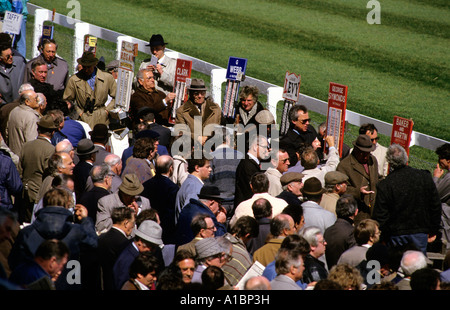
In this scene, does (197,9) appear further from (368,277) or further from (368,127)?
(368,277)

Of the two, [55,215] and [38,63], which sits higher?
[38,63]

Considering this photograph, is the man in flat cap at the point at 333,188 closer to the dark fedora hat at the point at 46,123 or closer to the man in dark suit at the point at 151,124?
the man in dark suit at the point at 151,124

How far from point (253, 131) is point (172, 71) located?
249 centimetres

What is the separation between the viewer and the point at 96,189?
8383 mm

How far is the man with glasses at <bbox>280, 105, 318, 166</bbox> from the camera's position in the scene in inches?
413

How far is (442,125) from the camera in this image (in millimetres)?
14125

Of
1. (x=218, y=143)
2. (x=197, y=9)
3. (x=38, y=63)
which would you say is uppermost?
(x=197, y=9)

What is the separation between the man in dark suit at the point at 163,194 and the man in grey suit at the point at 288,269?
252cm

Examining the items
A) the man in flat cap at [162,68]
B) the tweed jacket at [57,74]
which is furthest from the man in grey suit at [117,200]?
the tweed jacket at [57,74]

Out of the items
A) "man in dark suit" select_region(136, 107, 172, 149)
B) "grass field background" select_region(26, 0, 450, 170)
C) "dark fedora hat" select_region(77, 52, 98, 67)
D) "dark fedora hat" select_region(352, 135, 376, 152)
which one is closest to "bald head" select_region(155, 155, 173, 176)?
"man in dark suit" select_region(136, 107, 172, 149)

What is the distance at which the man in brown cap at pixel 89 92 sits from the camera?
11.9m

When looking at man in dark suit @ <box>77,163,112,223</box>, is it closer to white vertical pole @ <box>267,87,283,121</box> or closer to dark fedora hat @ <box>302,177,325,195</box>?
dark fedora hat @ <box>302,177,325,195</box>

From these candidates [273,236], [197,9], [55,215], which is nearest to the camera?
[55,215]
